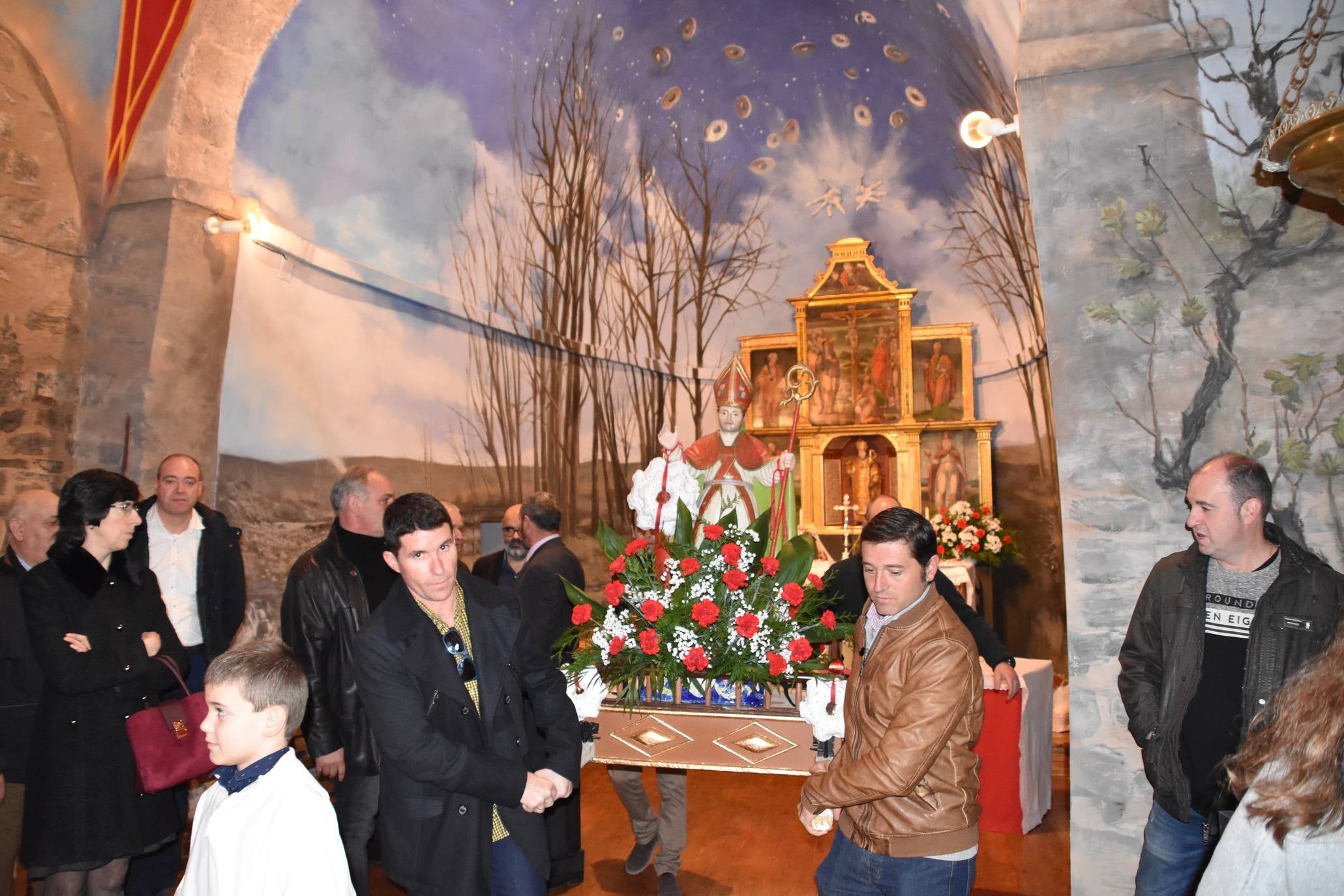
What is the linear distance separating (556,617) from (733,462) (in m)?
1.13

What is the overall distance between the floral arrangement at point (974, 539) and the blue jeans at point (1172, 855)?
7061mm

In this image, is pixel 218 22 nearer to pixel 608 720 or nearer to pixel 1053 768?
pixel 608 720

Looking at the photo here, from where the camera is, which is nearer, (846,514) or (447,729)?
(447,729)

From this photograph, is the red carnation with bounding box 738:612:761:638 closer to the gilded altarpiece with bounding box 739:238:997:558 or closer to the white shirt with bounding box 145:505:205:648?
the white shirt with bounding box 145:505:205:648

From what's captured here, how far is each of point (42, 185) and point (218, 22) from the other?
165 cm

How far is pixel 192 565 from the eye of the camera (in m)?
4.21

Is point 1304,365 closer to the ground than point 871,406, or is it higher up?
closer to the ground

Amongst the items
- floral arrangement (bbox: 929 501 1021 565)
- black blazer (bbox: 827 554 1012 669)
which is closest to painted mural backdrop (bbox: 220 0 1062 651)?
floral arrangement (bbox: 929 501 1021 565)

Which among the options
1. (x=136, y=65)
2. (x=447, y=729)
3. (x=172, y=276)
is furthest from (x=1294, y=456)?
(x=136, y=65)

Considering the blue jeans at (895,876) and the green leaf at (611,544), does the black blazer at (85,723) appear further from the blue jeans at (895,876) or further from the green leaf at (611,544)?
the blue jeans at (895,876)

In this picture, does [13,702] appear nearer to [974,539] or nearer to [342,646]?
[342,646]

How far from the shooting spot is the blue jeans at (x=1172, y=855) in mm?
2869

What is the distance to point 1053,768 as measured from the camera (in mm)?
7027

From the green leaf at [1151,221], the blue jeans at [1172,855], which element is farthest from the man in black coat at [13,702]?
the green leaf at [1151,221]
